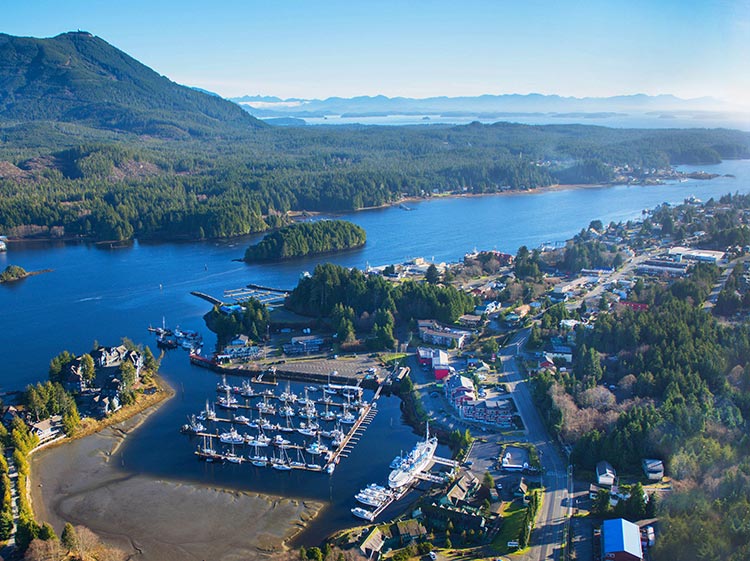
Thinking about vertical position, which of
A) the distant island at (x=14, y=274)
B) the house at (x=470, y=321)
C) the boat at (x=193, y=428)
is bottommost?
the boat at (x=193, y=428)

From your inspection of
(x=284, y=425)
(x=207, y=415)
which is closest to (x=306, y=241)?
(x=207, y=415)

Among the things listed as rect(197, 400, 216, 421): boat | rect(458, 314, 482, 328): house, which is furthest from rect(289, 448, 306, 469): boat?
rect(458, 314, 482, 328): house

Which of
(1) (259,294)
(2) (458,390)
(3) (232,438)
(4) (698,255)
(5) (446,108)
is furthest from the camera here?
(5) (446,108)

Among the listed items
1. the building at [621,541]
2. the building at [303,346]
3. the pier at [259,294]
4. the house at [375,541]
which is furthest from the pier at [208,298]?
the building at [621,541]

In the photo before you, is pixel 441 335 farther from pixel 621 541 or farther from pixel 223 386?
pixel 621 541

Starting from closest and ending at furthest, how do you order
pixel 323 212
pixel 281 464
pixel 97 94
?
pixel 281 464 → pixel 323 212 → pixel 97 94

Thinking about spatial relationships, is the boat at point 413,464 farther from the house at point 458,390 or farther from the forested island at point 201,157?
the forested island at point 201,157
